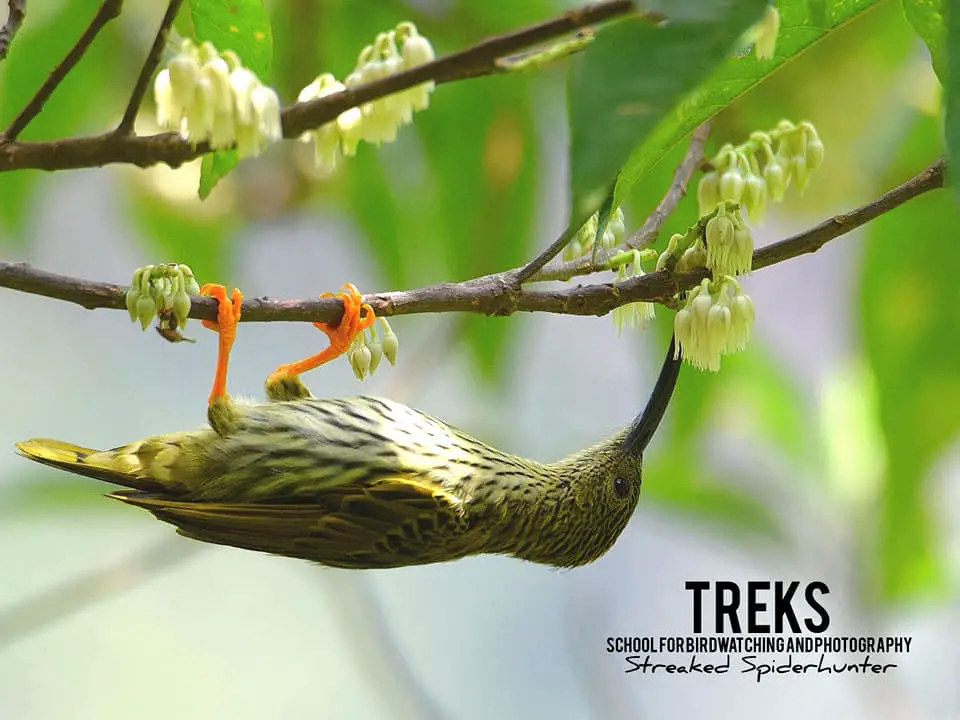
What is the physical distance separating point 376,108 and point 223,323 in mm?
420

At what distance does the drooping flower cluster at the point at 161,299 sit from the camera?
4.21 ft

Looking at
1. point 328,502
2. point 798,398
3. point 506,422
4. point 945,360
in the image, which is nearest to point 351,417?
point 328,502

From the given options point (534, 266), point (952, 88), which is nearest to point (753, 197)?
point (534, 266)

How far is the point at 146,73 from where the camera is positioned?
3.34 ft

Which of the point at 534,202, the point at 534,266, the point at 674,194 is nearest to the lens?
the point at 534,266

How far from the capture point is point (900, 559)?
277 centimetres

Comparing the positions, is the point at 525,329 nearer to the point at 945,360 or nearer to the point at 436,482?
the point at 436,482

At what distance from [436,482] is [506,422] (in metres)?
1.01

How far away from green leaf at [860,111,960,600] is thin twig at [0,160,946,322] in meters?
1.06

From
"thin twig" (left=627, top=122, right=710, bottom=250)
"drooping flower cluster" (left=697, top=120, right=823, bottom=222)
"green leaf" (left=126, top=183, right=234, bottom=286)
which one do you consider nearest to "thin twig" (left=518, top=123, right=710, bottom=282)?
"thin twig" (left=627, top=122, right=710, bottom=250)

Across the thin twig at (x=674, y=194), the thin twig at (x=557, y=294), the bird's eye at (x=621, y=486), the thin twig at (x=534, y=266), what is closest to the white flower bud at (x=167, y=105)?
the thin twig at (x=557, y=294)

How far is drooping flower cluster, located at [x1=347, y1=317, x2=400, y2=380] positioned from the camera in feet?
5.27

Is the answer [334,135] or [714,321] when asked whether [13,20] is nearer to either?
[334,135]

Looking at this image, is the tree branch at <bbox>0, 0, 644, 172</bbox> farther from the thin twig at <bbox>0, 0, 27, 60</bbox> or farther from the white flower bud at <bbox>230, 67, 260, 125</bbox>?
the thin twig at <bbox>0, 0, 27, 60</bbox>
